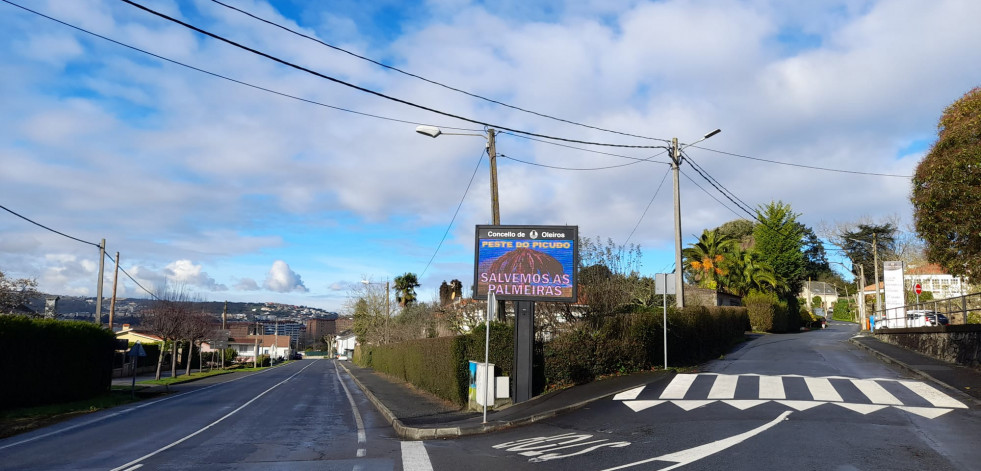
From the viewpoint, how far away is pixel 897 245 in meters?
53.7

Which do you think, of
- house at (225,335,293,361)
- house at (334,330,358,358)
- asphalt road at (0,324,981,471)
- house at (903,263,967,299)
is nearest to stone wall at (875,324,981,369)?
asphalt road at (0,324,981,471)

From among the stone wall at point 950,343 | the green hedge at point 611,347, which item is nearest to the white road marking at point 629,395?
the green hedge at point 611,347

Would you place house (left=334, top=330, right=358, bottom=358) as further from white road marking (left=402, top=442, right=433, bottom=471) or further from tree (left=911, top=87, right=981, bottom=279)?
tree (left=911, top=87, right=981, bottom=279)

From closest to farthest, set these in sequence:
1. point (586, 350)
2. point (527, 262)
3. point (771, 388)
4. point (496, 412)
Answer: point (771, 388)
point (496, 412)
point (527, 262)
point (586, 350)

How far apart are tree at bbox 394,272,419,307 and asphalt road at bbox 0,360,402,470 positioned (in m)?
45.9

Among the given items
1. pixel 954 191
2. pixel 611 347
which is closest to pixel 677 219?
pixel 611 347

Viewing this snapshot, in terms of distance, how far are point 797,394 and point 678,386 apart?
253 cm

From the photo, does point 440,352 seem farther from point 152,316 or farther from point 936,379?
point 152,316

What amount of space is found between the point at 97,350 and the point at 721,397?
82.5 ft

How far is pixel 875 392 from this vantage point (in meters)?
12.3

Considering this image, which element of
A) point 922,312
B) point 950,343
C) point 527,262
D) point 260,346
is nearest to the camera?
point 527,262

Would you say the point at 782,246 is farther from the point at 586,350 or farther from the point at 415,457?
the point at 415,457

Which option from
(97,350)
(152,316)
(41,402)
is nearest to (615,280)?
(41,402)

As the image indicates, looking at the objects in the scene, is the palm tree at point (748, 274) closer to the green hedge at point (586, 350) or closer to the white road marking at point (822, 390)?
the green hedge at point (586, 350)
